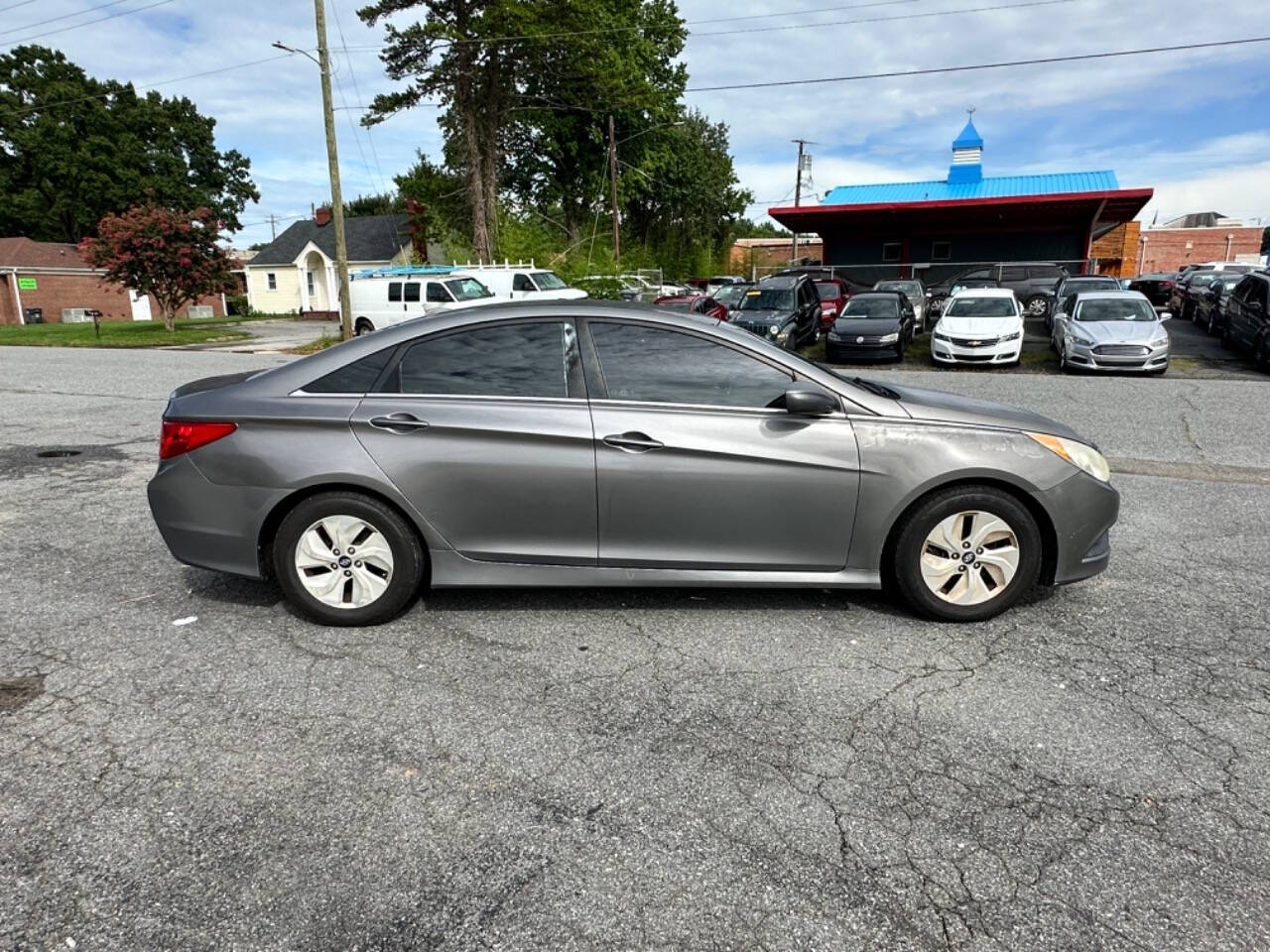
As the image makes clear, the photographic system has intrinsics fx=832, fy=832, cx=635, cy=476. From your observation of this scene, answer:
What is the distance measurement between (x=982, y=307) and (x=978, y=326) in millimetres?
1089

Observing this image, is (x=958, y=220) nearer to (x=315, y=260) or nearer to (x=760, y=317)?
(x=760, y=317)

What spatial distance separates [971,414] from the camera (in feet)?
13.7

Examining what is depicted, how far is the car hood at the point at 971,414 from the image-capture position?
409cm

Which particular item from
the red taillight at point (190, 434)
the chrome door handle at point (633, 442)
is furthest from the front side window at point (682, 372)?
the red taillight at point (190, 434)

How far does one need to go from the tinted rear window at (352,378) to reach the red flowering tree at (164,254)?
29636 mm

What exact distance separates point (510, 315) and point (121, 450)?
6.45 meters

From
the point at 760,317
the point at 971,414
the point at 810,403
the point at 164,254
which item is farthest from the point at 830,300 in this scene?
the point at 164,254

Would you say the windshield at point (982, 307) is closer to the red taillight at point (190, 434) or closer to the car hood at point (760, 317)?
the car hood at point (760, 317)

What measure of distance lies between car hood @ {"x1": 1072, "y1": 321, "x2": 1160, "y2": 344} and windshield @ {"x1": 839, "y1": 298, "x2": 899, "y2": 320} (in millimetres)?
4201

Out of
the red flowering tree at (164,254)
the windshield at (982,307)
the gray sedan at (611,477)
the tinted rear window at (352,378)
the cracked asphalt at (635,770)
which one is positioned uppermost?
the red flowering tree at (164,254)

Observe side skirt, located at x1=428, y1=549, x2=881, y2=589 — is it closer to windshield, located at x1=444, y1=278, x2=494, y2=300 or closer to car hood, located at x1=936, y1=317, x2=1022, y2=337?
car hood, located at x1=936, y1=317, x2=1022, y2=337

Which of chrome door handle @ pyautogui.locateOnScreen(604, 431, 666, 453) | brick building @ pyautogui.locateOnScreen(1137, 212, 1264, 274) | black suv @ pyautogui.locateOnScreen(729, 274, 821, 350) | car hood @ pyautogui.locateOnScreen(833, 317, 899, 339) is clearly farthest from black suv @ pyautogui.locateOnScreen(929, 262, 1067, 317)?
brick building @ pyautogui.locateOnScreen(1137, 212, 1264, 274)

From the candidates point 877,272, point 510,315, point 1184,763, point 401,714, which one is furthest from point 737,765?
point 877,272

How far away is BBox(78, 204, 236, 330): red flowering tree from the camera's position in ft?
93.9
